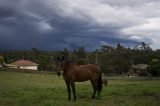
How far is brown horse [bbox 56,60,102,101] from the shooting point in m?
15.1

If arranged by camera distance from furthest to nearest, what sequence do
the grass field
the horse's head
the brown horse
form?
the brown horse
the horse's head
the grass field

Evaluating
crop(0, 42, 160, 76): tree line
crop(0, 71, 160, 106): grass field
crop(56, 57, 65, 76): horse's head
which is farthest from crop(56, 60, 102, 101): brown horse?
crop(0, 42, 160, 76): tree line

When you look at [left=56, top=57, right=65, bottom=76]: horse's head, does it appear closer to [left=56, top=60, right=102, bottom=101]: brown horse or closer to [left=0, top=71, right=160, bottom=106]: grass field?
[left=56, top=60, right=102, bottom=101]: brown horse

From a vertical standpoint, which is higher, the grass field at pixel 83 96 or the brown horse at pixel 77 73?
the brown horse at pixel 77 73

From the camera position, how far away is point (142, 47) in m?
123

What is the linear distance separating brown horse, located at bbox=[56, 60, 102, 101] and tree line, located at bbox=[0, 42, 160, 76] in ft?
178

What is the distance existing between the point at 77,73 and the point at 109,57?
3637 inches

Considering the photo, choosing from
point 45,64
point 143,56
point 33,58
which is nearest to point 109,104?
point 45,64

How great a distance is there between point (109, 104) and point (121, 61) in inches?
3252

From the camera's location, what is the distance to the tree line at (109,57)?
88.2 metres

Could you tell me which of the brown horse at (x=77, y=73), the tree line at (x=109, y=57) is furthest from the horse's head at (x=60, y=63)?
the tree line at (x=109, y=57)

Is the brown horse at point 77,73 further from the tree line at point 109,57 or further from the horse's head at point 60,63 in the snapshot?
the tree line at point 109,57

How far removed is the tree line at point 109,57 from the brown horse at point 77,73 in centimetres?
5414

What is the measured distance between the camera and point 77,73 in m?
15.7
